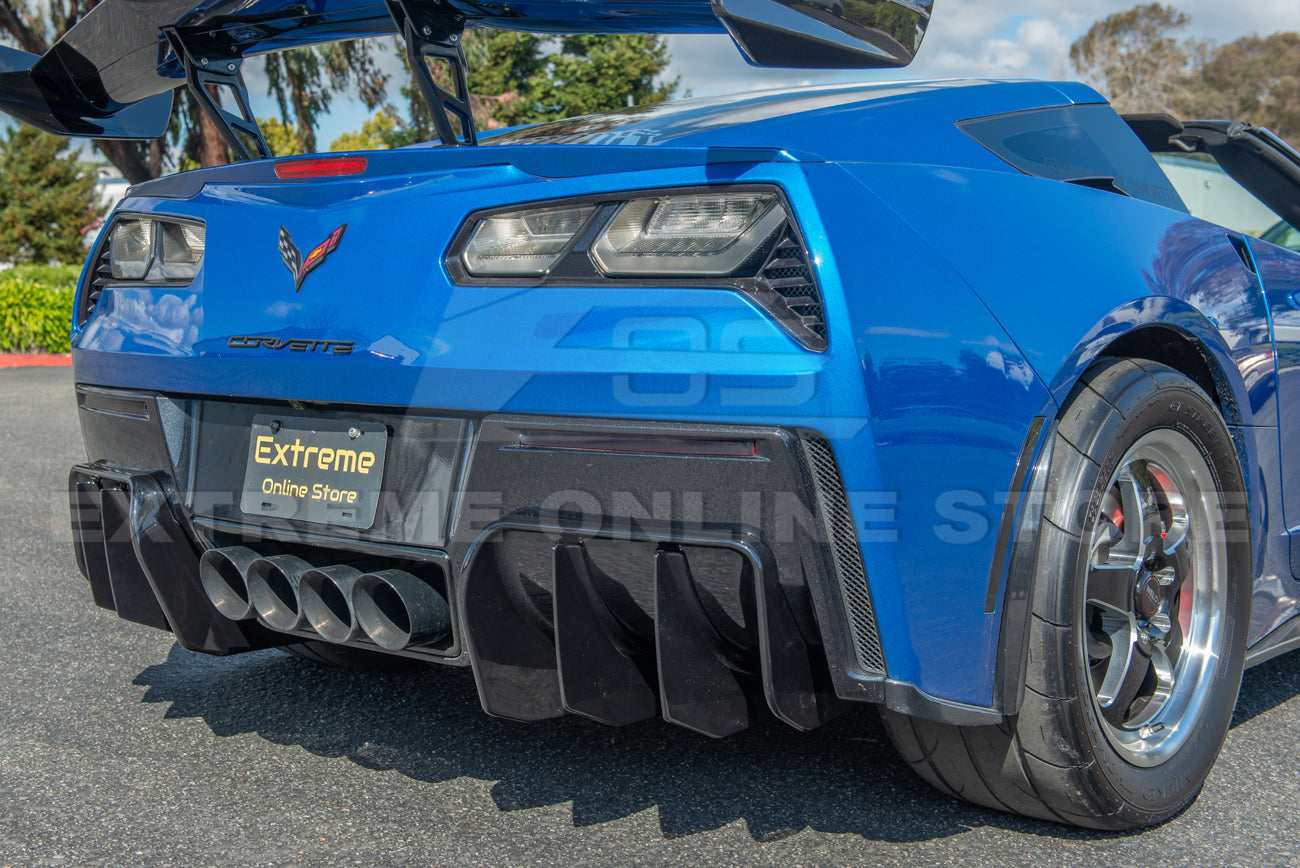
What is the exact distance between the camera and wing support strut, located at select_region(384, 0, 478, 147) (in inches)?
79.3

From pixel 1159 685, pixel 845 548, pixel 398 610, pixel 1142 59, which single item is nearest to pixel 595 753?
pixel 398 610

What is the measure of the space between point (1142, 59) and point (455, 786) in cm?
4956

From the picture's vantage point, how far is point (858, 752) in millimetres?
2428

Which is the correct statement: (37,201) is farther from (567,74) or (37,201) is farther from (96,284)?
(96,284)

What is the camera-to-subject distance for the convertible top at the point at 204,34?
6.69ft

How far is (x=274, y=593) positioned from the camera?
2.05m

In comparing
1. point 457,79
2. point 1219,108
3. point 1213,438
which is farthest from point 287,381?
point 1219,108

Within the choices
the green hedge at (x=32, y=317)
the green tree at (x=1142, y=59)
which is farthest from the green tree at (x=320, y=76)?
the green tree at (x=1142, y=59)

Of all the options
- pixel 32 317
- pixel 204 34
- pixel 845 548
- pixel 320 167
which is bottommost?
pixel 32 317

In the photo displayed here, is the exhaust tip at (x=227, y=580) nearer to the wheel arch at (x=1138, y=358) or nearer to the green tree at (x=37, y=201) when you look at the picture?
the wheel arch at (x=1138, y=358)

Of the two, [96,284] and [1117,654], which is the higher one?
[96,284]

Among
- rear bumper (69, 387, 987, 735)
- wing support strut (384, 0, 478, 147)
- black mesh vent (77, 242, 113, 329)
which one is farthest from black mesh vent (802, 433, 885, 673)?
black mesh vent (77, 242, 113, 329)

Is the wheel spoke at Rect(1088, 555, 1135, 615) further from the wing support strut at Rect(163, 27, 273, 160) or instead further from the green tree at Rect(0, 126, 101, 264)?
the green tree at Rect(0, 126, 101, 264)

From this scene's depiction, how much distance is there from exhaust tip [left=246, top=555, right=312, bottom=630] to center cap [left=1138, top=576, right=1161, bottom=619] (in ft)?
5.12
